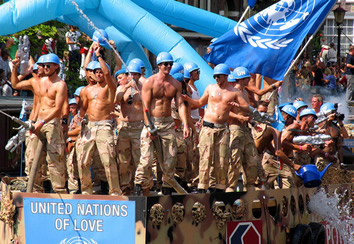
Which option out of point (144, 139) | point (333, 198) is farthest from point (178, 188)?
point (333, 198)

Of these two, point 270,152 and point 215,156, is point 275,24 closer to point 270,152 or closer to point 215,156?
point 270,152

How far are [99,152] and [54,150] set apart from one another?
0.68 m

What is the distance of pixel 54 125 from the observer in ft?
43.7

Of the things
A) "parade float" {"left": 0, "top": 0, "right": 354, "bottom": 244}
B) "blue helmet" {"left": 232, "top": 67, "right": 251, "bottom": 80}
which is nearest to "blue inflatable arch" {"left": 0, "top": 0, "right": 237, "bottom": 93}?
"blue helmet" {"left": 232, "top": 67, "right": 251, "bottom": 80}

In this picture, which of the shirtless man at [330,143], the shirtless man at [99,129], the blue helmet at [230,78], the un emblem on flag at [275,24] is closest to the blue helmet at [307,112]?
the shirtless man at [330,143]

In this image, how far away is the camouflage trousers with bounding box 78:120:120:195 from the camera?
42.9ft

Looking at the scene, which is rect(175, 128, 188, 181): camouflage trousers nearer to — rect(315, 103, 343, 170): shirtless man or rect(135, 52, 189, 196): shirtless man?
rect(135, 52, 189, 196): shirtless man

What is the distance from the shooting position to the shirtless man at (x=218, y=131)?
13617 mm

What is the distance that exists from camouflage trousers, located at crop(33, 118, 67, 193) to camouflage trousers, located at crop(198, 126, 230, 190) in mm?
2100

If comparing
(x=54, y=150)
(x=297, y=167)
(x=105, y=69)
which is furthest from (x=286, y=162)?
(x=54, y=150)

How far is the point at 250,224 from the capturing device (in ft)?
41.2

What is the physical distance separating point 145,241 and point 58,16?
9118mm

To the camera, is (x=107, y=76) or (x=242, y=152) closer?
(x=107, y=76)

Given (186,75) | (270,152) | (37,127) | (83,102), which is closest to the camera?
(37,127)
